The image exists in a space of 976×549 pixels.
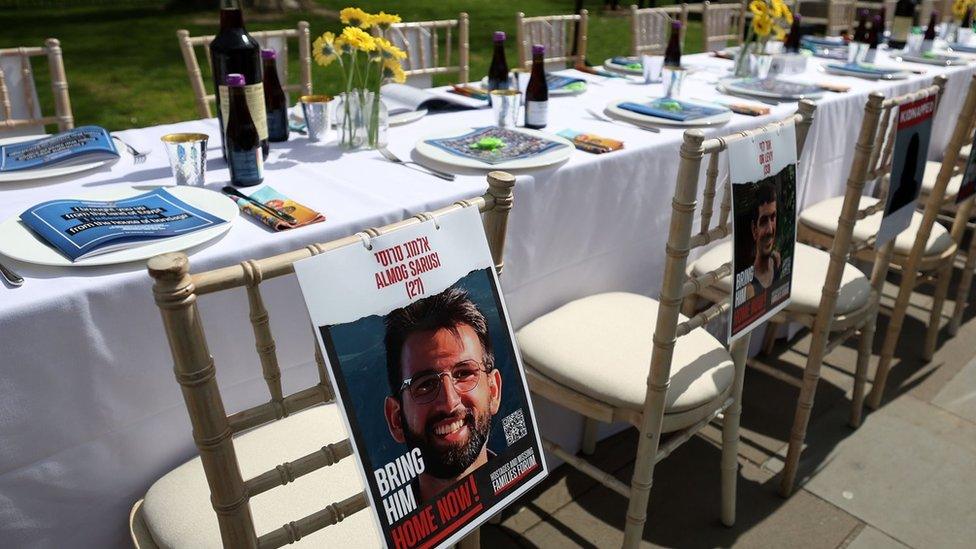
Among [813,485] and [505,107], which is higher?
[505,107]

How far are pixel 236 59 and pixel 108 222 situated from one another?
45 cm

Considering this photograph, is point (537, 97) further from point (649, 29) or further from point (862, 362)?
point (649, 29)

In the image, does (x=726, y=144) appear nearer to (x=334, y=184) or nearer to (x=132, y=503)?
(x=334, y=184)

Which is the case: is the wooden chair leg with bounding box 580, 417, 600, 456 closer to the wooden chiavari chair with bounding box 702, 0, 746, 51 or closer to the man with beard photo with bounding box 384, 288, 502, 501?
the man with beard photo with bounding box 384, 288, 502, 501

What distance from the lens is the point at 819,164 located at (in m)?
2.19

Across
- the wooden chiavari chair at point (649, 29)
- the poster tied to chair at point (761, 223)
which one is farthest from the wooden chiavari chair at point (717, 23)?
the poster tied to chair at point (761, 223)

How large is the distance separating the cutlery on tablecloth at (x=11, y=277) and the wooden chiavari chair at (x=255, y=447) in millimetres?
288

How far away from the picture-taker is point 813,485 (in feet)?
5.81

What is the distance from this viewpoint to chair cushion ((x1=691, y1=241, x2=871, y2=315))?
5.52 feet

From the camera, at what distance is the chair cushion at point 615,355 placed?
1309mm

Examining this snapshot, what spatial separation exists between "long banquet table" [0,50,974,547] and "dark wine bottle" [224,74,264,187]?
0.05 metres

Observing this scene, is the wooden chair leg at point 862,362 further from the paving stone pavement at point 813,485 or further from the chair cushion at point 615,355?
the chair cushion at point 615,355

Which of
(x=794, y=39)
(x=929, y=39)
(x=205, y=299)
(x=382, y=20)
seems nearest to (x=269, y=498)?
(x=205, y=299)

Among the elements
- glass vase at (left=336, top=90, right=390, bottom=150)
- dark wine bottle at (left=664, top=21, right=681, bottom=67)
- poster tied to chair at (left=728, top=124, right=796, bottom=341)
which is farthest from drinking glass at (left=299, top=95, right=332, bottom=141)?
dark wine bottle at (left=664, top=21, right=681, bottom=67)
